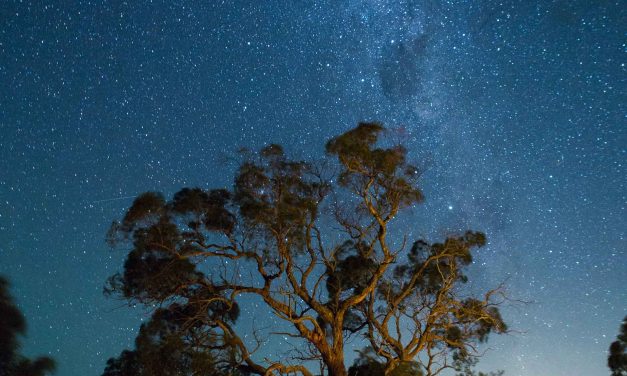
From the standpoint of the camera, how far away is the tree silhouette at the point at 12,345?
8125mm

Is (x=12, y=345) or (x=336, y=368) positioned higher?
(x=336, y=368)

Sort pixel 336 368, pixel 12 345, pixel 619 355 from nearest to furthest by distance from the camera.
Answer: pixel 12 345, pixel 336 368, pixel 619 355

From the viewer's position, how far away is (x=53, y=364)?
8492 millimetres

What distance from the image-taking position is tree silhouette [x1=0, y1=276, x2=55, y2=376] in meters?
8.12

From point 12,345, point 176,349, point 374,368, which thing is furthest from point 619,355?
point 12,345

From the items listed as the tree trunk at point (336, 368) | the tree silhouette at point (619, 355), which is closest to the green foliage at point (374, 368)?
the tree trunk at point (336, 368)

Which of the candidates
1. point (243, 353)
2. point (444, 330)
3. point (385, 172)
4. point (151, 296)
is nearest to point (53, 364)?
point (243, 353)

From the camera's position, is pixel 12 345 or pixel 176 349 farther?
pixel 176 349

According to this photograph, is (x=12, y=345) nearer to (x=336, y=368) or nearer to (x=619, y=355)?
(x=336, y=368)

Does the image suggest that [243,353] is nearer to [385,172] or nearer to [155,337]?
[155,337]

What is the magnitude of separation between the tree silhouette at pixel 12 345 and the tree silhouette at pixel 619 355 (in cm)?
1695

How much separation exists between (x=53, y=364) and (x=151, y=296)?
8722 millimetres

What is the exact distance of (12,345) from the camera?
8.22 m

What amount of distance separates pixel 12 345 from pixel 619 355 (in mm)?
17568
